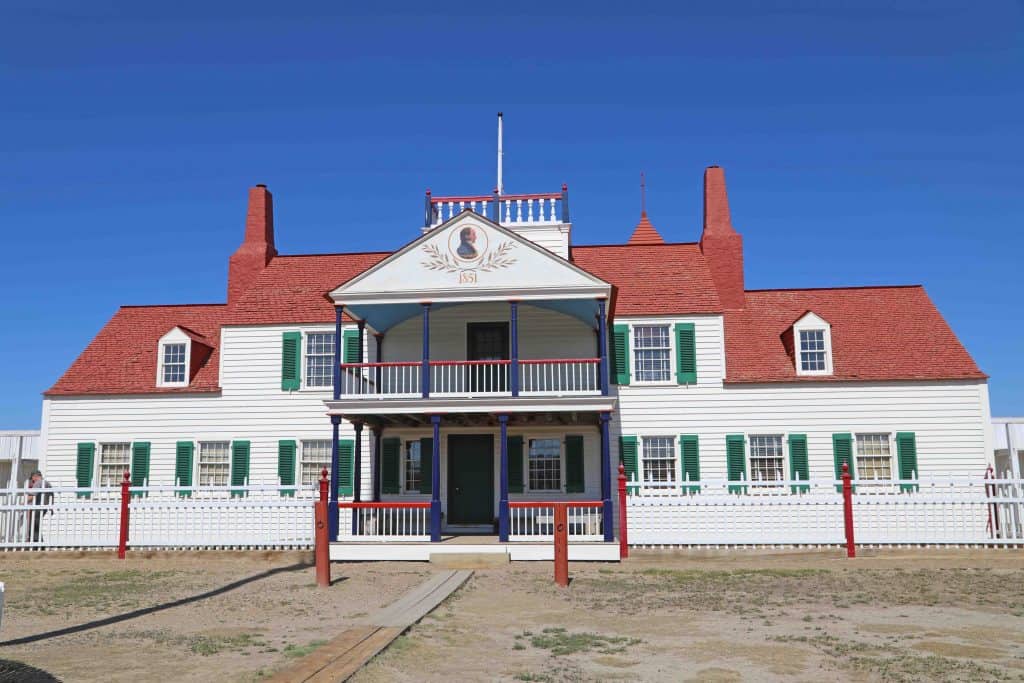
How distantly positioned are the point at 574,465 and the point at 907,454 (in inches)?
311

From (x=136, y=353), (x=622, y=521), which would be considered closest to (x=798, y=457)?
(x=622, y=521)

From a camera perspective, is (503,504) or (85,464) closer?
(503,504)

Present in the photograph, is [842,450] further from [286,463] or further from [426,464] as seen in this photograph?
[286,463]

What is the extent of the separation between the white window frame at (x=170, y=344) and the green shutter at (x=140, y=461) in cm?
163

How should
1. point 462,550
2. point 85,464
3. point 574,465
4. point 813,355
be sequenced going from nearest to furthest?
point 462,550
point 574,465
point 813,355
point 85,464

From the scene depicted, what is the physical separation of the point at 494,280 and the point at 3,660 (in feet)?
39.7

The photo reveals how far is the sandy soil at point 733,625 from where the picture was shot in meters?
7.61

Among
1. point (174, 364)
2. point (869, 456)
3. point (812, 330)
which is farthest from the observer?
point (174, 364)

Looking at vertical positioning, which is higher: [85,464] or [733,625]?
[85,464]

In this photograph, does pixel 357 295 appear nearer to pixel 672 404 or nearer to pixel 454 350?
pixel 454 350

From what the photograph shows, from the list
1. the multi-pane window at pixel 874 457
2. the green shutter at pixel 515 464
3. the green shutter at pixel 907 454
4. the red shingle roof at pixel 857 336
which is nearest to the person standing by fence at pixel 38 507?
the green shutter at pixel 515 464

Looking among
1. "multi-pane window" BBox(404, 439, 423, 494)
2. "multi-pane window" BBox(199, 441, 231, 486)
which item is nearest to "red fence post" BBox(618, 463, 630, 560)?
"multi-pane window" BBox(404, 439, 423, 494)

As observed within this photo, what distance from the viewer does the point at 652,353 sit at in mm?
21297

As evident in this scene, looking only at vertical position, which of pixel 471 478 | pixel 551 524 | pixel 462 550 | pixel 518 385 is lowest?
pixel 462 550
